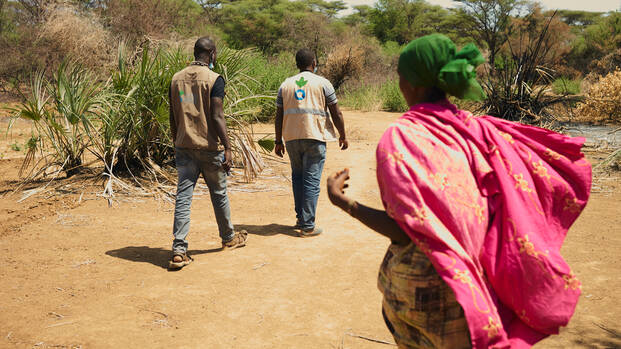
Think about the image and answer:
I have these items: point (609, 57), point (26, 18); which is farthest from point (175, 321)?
point (609, 57)

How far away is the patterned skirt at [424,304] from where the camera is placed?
1.70 metres

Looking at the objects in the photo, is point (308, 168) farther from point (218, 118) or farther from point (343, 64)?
point (343, 64)

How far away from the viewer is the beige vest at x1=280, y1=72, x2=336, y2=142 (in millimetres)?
5055

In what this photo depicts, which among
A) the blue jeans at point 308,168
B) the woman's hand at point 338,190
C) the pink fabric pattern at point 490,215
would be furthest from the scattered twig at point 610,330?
the blue jeans at point 308,168

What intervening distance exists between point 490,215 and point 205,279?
2.92 meters

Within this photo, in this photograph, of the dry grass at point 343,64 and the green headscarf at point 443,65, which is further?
the dry grass at point 343,64

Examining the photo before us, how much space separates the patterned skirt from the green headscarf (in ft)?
1.80

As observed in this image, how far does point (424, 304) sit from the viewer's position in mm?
1712

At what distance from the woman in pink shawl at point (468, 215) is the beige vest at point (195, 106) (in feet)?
9.00

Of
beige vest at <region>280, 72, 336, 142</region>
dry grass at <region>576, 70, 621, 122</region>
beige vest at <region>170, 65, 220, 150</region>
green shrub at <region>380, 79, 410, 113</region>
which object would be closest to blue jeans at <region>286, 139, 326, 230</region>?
beige vest at <region>280, 72, 336, 142</region>

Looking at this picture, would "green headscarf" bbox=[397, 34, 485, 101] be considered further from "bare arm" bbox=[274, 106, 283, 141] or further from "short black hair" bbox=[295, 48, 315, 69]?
"bare arm" bbox=[274, 106, 283, 141]

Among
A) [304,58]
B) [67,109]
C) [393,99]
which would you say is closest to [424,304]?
[304,58]

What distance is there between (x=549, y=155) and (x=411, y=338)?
2.55 ft

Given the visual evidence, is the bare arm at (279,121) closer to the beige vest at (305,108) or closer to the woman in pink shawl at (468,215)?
the beige vest at (305,108)
